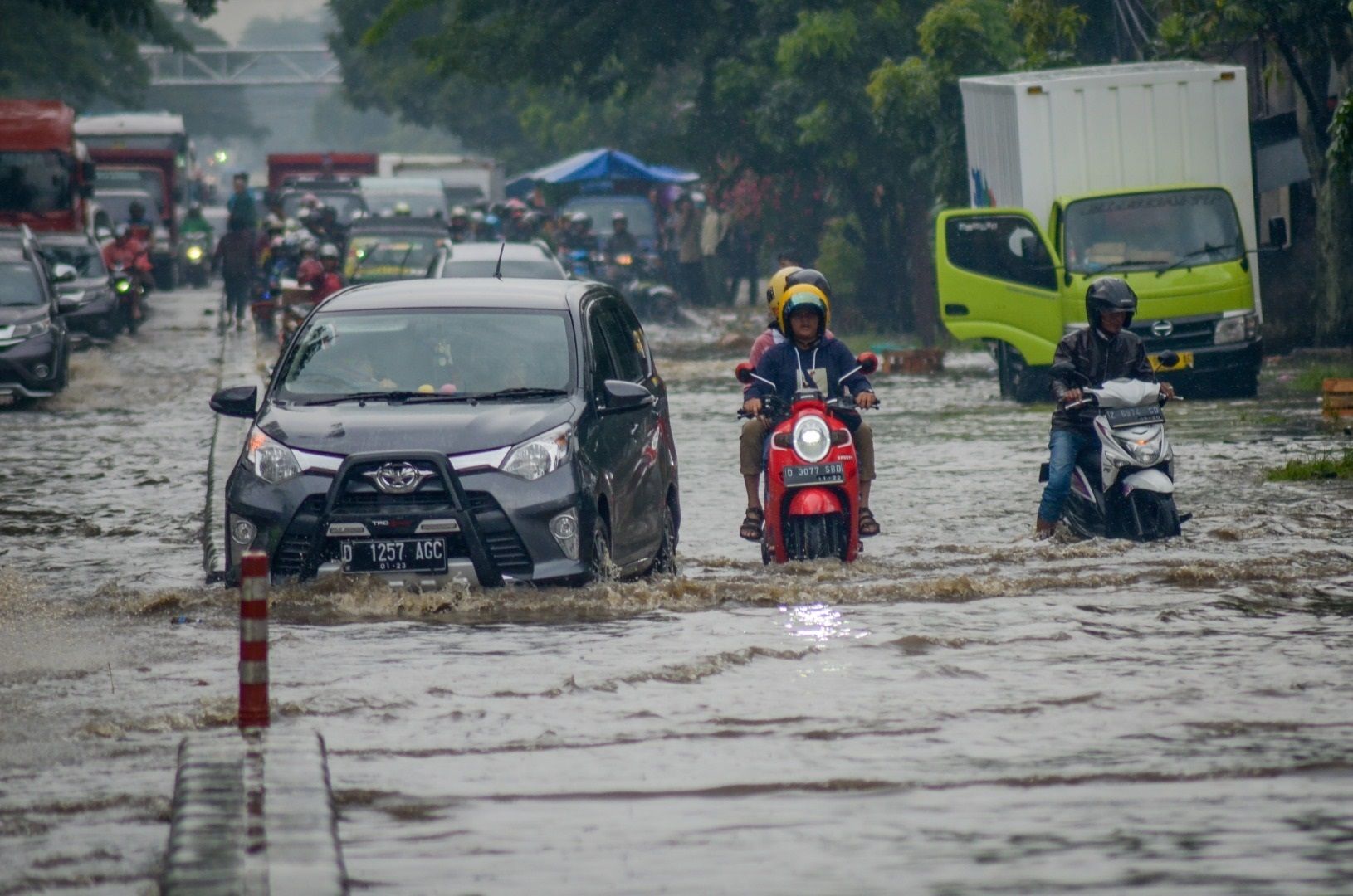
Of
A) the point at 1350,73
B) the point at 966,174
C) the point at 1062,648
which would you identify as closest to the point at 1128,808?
the point at 1062,648

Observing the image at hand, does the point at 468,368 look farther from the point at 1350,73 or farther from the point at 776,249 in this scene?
the point at 776,249

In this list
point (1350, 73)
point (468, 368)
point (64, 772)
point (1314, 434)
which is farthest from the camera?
point (1350, 73)

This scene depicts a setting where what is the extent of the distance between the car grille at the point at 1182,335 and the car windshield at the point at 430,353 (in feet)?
39.6

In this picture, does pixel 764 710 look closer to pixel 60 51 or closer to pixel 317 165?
pixel 60 51

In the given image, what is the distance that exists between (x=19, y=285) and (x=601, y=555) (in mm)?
16255

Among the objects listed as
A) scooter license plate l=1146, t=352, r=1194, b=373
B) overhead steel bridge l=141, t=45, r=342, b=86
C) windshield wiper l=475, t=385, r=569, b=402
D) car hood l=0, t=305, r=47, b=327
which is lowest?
scooter license plate l=1146, t=352, r=1194, b=373

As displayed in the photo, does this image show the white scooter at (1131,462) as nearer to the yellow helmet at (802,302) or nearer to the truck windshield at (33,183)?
the yellow helmet at (802,302)

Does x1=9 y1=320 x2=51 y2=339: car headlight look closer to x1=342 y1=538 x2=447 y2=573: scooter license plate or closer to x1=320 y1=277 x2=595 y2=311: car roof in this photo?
x1=320 y1=277 x2=595 y2=311: car roof

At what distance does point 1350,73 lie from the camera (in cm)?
2689

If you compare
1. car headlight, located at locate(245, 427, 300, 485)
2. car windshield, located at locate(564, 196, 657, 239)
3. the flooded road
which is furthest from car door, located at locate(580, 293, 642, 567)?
car windshield, located at locate(564, 196, 657, 239)

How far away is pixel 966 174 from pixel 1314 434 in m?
14.0

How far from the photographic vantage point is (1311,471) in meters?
16.4

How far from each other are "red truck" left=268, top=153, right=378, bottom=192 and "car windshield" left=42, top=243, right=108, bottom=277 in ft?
90.7

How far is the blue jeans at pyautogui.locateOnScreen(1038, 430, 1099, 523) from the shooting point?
1341cm
